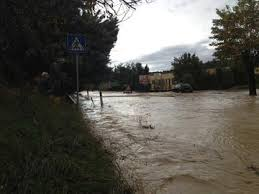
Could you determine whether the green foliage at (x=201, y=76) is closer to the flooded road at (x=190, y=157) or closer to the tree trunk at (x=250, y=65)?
the tree trunk at (x=250, y=65)

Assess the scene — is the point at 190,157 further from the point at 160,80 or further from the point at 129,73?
the point at 129,73

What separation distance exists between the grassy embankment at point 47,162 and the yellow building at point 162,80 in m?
62.3

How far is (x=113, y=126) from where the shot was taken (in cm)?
1030

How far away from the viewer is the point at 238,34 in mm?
29797

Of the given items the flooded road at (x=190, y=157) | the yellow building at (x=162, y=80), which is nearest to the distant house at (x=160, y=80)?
the yellow building at (x=162, y=80)

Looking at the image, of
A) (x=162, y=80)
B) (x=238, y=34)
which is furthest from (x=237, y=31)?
(x=162, y=80)

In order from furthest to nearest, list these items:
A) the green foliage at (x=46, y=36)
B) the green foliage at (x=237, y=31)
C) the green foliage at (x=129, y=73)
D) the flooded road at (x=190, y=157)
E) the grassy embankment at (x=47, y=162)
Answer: the green foliage at (x=129, y=73) < the green foliage at (x=237, y=31) < the green foliage at (x=46, y=36) < the flooded road at (x=190, y=157) < the grassy embankment at (x=47, y=162)

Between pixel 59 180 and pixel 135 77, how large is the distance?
82.9 metres

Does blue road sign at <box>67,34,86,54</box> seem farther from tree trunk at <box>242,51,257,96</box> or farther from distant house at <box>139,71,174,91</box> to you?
distant house at <box>139,71,174,91</box>

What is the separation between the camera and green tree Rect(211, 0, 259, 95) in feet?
96.8

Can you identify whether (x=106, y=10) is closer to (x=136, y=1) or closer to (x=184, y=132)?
(x=136, y=1)

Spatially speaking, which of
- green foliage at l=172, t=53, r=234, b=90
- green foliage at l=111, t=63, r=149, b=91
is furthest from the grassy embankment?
green foliage at l=111, t=63, r=149, b=91

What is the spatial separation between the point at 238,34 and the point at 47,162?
28289 mm

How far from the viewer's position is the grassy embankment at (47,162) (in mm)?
3395
